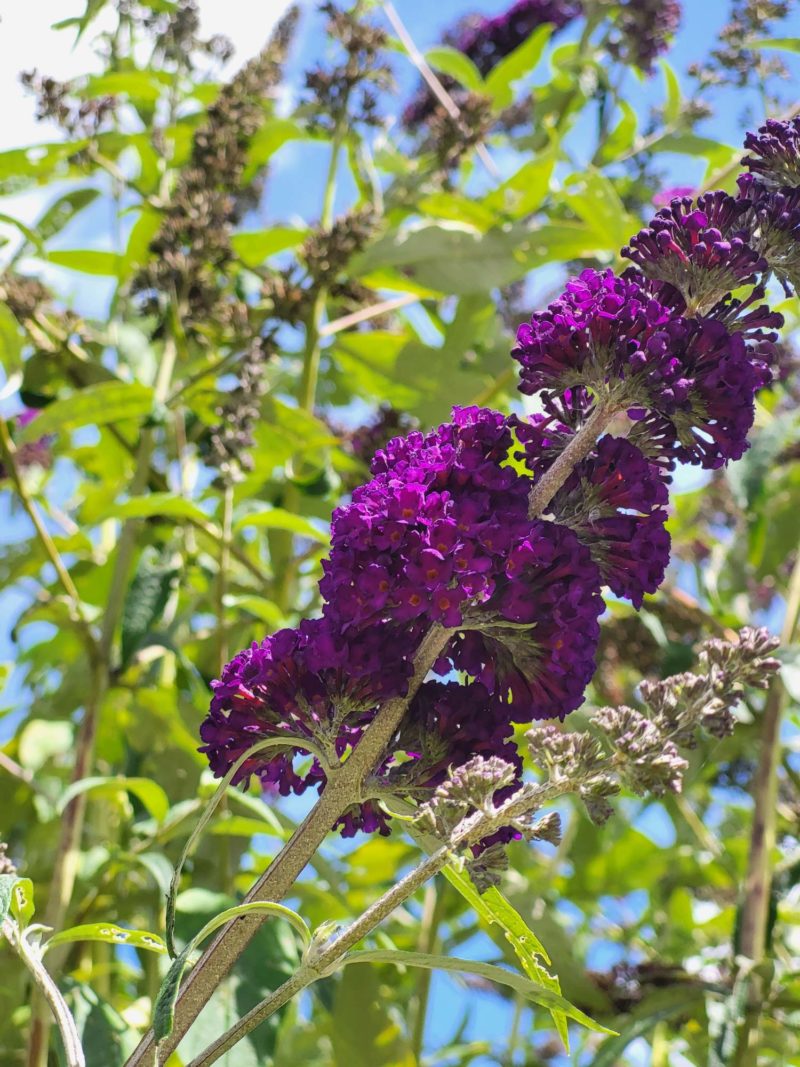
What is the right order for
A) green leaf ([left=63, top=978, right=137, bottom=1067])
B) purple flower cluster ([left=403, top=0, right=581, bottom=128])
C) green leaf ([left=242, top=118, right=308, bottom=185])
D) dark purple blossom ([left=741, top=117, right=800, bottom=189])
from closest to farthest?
1. dark purple blossom ([left=741, top=117, right=800, bottom=189])
2. green leaf ([left=63, top=978, right=137, bottom=1067])
3. green leaf ([left=242, top=118, right=308, bottom=185])
4. purple flower cluster ([left=403, top=0, right=581, bottom=128])

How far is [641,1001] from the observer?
1.71 m

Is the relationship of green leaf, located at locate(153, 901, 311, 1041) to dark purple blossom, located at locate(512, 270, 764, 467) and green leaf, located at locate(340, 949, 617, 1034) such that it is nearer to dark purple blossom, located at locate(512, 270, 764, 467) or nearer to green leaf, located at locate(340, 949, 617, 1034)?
green leaf, located at locate(340, 949, 617, 1034)

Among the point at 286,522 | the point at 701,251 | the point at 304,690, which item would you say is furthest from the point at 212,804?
the point at 286,522

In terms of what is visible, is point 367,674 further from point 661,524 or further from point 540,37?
point 540,37

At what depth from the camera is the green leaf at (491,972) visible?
0.75m

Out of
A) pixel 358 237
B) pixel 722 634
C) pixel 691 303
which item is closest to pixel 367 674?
pixel 691 303

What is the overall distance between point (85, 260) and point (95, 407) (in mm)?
534

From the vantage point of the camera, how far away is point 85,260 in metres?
2.10

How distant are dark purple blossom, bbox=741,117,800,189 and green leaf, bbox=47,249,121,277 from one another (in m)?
1.37

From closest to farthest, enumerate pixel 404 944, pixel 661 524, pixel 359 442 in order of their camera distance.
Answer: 1. pixel 661 524
2. pixel 359 442
3. pixel 404 944

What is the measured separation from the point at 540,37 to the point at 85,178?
918mm

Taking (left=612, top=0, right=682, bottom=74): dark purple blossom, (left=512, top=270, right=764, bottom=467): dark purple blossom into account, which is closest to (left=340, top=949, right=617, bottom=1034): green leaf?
(left=512, top=270, right=764, bottom=467): dark purple blossom

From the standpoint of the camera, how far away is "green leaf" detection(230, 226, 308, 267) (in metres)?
2.04

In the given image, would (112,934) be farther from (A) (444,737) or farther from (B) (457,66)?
Result: (B) (457,66)
